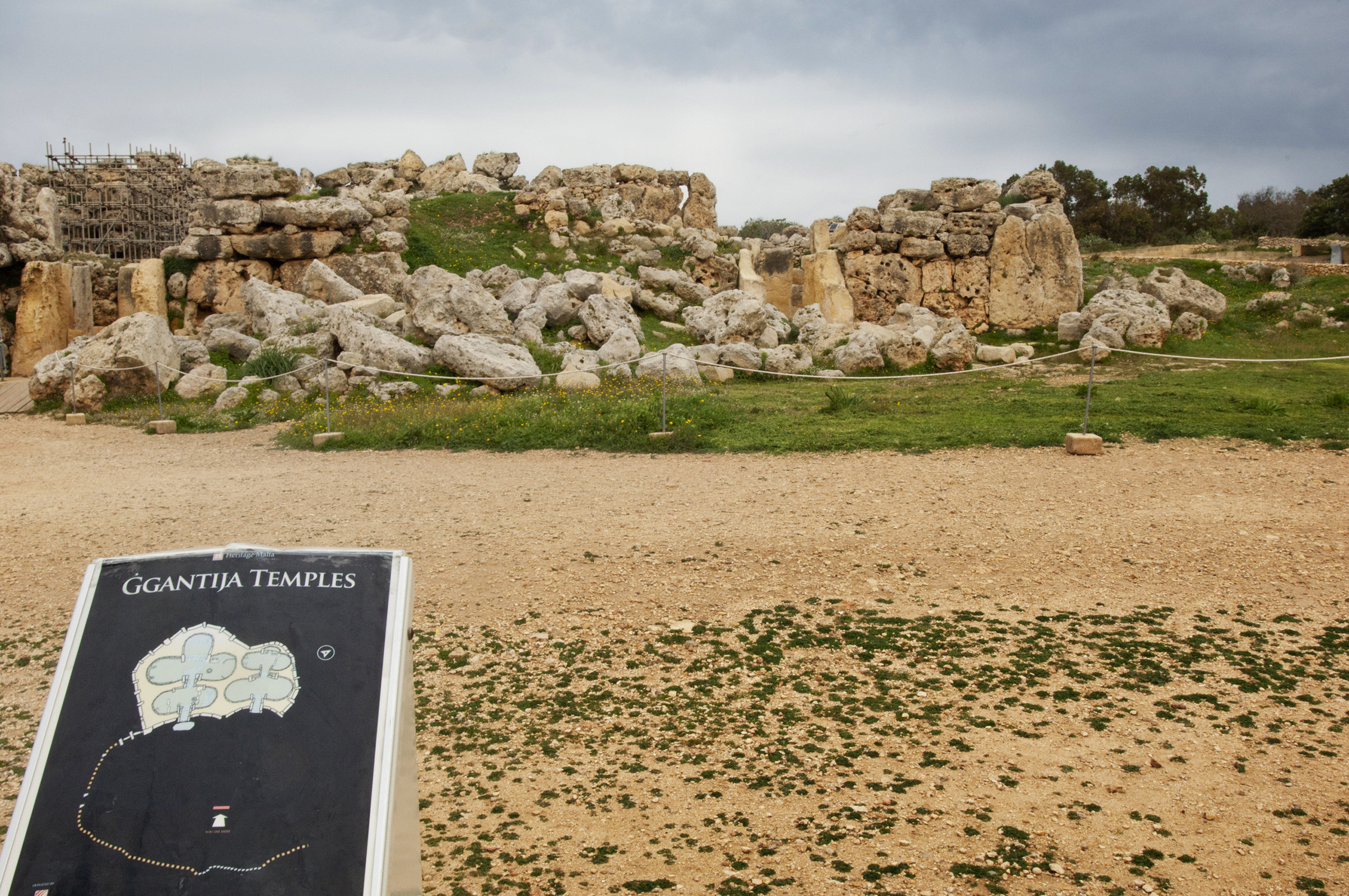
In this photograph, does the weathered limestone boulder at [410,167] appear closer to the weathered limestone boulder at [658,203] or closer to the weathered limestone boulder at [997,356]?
the weathered limestone boulder at [658,203]

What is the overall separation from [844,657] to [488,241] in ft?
62.5

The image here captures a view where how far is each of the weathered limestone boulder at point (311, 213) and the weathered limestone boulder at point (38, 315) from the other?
446 centimetres

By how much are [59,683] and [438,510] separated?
17.8ft

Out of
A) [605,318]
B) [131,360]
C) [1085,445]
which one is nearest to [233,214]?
[131,360]

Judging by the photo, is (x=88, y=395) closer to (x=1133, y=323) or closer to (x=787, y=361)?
(x=787, y=361)

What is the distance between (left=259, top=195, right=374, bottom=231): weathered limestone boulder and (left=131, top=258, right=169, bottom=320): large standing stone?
243 centimetres

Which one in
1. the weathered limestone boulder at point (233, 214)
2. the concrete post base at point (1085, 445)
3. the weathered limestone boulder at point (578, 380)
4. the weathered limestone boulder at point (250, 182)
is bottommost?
the concrete post base at point (1085, 445)

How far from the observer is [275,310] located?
15.9 meters

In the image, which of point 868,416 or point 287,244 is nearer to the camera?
point 868,416

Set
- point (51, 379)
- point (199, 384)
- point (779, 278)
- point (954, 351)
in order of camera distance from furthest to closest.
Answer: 1. point (779, 278)
2. point (954, 351)
3. point (51, 379)
4. point (199, 384)

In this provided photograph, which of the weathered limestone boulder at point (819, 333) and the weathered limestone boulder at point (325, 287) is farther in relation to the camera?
the weathered limestone boulder at point (325, 287)

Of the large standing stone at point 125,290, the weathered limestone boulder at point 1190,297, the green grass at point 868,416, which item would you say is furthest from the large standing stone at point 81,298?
the weathered limestone boulder at point 1190,297

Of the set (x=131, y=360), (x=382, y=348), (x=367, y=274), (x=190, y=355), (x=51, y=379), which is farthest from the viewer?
(x=367, y=274)

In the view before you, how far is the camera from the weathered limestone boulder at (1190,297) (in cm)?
1625
